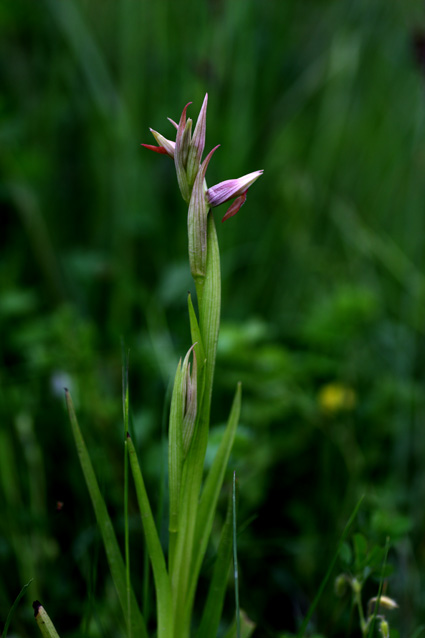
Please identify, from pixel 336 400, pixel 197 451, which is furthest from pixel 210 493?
pixel 336 400

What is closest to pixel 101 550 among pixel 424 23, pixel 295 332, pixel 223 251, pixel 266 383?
pixel 266 383

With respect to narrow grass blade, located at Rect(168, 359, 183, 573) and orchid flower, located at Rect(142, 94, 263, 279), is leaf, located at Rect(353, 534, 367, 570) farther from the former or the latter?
orchid flower, located at Rect(142, 94, 263, 279)

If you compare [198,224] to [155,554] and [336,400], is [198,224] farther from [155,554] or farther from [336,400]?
[336,400]

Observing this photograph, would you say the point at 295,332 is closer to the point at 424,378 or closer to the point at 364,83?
the point at 424,378

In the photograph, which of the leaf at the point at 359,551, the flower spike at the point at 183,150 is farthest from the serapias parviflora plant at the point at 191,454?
the leaf at the point at 359,551

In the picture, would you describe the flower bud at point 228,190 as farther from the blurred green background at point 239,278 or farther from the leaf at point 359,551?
the leaf at point 359,551

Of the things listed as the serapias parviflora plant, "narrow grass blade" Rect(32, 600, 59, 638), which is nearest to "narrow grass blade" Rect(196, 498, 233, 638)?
the serapias parviflora plant

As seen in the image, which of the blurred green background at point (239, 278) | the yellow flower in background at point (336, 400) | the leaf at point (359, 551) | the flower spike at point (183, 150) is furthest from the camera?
the yellow flower in background at point (336, 400)
